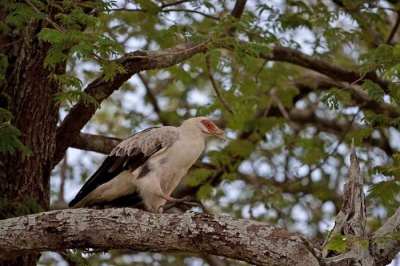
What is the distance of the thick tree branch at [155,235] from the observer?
4672 mm

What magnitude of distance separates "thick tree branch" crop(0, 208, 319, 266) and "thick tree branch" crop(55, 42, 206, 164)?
56.5 inches

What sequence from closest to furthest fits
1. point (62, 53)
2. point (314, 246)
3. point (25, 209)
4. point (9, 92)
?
point (314, 246)
point (62, 53)
point (25, 209)
point (9, 92)

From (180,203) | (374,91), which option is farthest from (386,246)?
(180,203)

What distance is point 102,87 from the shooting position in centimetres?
640

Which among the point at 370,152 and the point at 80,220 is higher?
the point at 370,152

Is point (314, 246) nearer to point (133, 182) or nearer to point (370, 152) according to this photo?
point (133, 182)

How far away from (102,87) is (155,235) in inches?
73.5

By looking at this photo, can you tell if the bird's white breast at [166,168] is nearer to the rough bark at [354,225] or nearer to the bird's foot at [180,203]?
the bird's foot at [180,203]

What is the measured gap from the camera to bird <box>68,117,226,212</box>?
6.23 metres

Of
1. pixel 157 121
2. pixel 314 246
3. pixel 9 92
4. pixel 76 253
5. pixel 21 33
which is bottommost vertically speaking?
pixel 314 246

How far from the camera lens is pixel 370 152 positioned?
947 cm

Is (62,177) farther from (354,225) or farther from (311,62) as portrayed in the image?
(354,225)

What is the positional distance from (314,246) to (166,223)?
37.6 inches

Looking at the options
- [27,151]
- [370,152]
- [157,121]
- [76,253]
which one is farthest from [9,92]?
[370,152]
